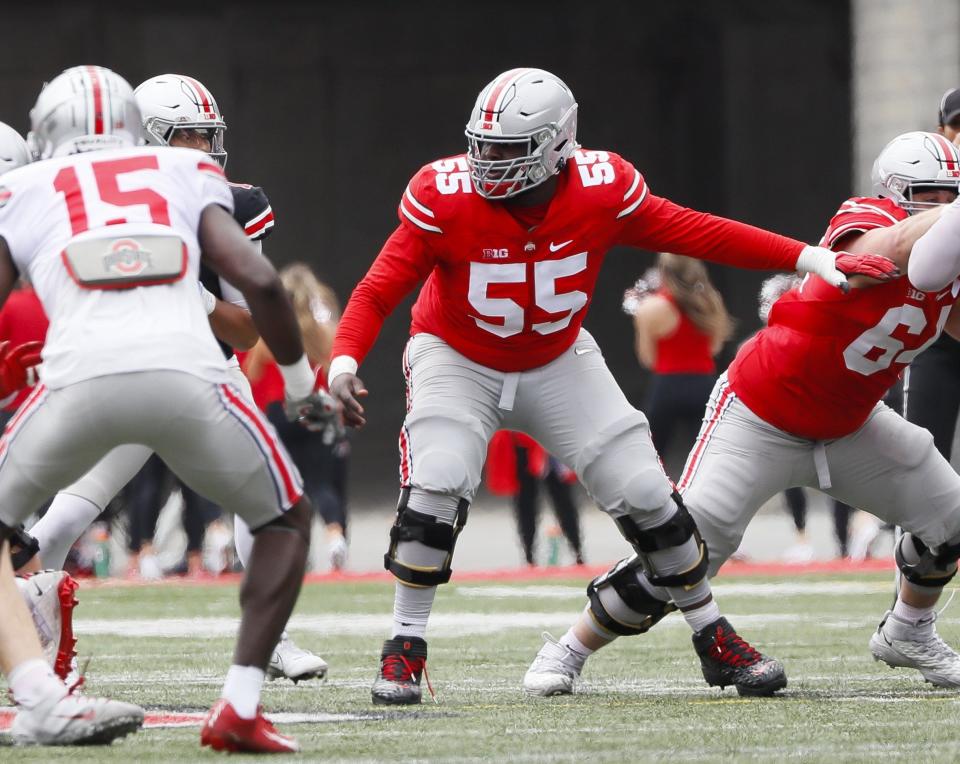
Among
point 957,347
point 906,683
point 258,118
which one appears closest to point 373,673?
point 906,683

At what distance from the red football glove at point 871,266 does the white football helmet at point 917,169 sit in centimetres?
38

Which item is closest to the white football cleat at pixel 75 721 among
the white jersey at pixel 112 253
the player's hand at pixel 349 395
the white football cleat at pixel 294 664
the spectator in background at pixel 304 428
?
the white jersey at pixel 112 253

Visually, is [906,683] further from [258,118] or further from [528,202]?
[258,118]

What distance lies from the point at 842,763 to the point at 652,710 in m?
1.09

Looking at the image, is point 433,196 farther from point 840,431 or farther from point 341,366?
point 840,431

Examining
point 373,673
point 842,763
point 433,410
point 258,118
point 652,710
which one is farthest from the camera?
point 258,118

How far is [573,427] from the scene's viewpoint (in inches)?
218

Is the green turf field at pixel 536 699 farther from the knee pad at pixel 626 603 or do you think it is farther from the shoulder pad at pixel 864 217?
the shoulder pad at pixel 864 217

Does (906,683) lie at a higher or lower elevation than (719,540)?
lower

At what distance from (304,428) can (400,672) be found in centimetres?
583

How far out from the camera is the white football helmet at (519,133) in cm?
542

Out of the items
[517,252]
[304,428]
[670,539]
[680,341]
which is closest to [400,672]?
[670,539]


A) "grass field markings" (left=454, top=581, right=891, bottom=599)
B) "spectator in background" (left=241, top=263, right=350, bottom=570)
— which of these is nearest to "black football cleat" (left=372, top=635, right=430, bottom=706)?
"grass field markings" (left=454, top=581, right=891, bottom=599)

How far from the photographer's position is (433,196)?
5.46m
